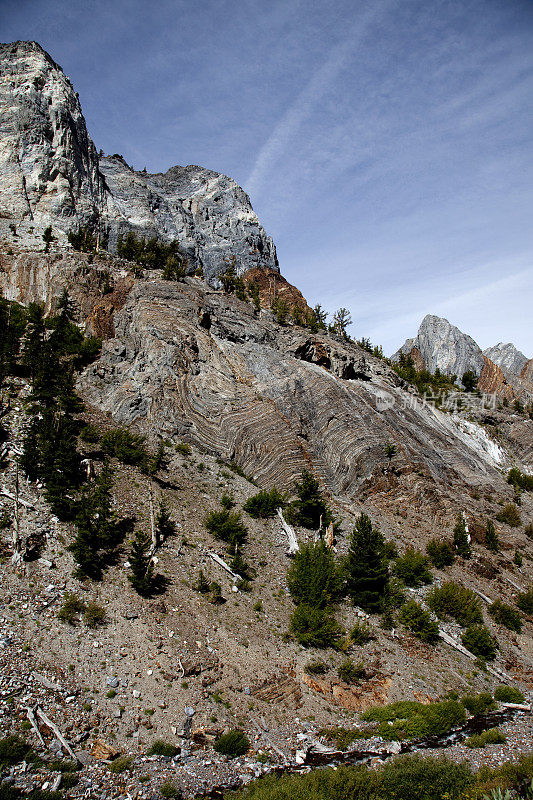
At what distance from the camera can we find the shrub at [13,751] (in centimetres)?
1480

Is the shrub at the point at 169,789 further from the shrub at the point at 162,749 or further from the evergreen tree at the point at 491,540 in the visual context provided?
the evergreen tree at the point at 491,540

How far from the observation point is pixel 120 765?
1605cm

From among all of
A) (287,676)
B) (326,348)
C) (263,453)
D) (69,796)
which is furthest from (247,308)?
(69,796)

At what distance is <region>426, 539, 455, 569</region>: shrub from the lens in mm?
35500

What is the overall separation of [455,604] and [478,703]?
23.4 feet

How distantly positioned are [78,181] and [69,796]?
291 feet

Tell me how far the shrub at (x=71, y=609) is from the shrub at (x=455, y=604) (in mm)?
23042

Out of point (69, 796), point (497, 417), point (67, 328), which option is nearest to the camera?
point (69, 796)

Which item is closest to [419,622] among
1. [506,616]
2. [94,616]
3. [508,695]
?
[508,695]

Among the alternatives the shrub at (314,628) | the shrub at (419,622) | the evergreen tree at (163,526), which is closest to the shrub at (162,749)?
the shrub at (314,628)

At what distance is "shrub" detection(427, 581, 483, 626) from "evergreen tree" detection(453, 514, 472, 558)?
21.0ft

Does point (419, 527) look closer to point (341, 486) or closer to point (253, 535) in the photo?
point (341, 486)

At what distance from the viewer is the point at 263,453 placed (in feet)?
138

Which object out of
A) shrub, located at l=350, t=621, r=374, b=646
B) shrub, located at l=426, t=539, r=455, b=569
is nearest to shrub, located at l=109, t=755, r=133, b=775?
shrub, located at l=350, t=621, r=374, b=646
